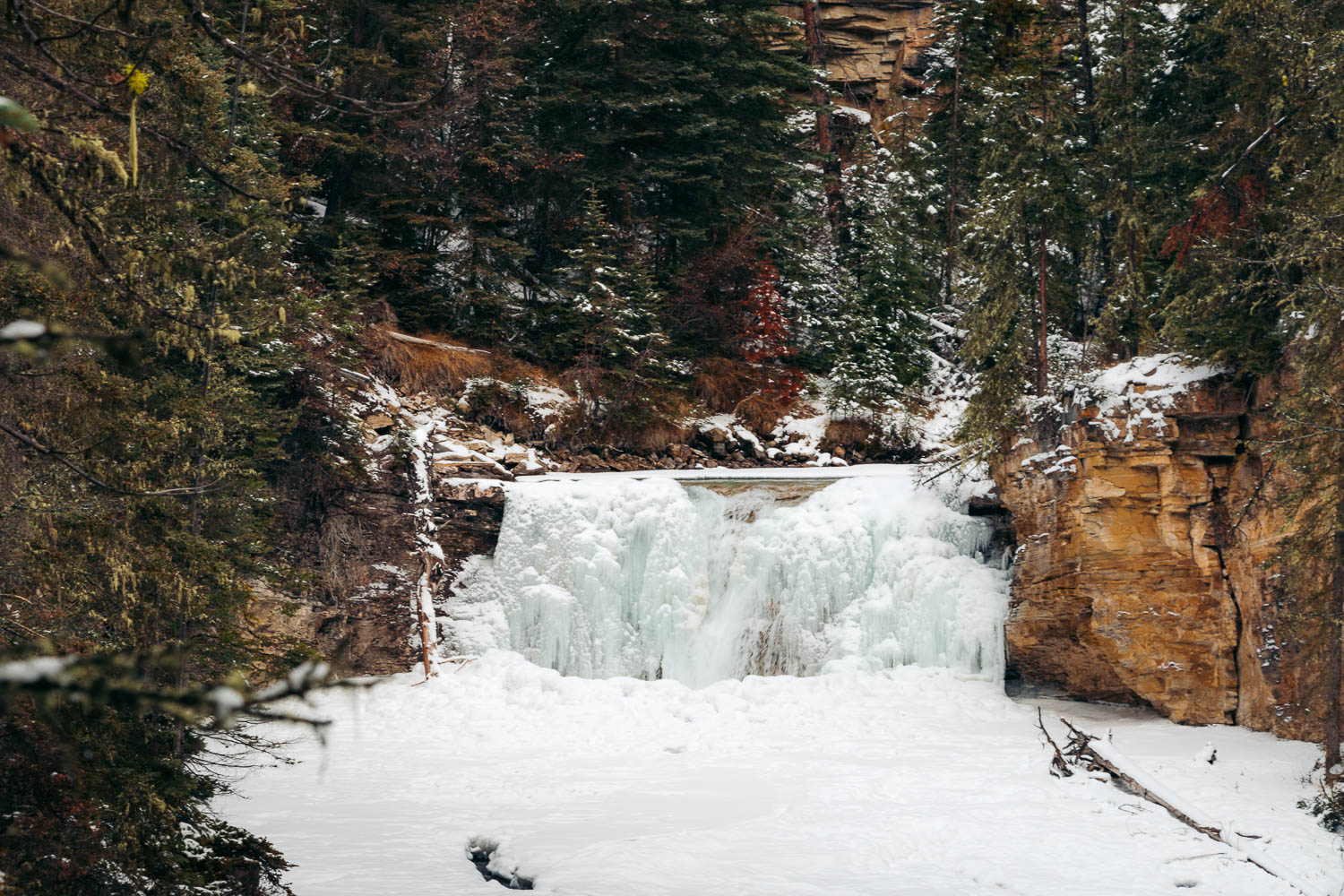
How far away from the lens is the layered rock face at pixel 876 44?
2977cm

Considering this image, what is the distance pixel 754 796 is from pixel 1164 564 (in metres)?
5.81

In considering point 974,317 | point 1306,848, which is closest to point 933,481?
point 974,317

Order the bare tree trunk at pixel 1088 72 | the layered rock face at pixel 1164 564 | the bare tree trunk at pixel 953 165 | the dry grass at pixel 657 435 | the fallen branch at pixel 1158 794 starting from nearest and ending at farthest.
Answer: the fallen branch at pixel 1158 794
the layered rock face at pixel 1164 564
the bare tree trunk at pixel 1088 72
the dry grass at pixel 657 435
the bare tree trunk at pixel 953 165

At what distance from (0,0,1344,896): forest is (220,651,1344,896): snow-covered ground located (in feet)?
4.51

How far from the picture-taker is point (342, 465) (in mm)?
13680

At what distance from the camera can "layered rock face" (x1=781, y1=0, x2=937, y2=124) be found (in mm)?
29766

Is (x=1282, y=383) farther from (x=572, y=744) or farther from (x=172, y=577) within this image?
(x=172, y=577)

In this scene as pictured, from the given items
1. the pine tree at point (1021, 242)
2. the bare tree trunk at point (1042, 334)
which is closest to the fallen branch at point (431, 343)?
the pine tree at point (1021, 242)

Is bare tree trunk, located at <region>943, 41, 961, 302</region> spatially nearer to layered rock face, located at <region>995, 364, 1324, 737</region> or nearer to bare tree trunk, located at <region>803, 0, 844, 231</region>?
bare tree trunk, located at <region>803, 0, 844, 231</region>

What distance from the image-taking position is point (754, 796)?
8906 mm

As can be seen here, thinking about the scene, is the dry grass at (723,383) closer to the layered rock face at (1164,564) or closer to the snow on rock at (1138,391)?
the layered rock face at (1164,564)

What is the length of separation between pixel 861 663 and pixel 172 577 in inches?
321

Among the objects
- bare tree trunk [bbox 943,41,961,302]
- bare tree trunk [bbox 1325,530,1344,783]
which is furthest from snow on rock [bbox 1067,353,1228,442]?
bare tree trunk [bbox 943,41,961,302]

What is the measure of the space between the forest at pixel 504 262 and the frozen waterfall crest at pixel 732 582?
1.74 meters
